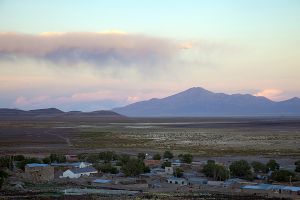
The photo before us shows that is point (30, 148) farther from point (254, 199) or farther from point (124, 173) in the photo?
point (254, 199)

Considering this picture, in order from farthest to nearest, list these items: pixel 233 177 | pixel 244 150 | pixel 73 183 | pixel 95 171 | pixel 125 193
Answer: pixel 244 150
pixel 95 171
pixel 233 177
pixel 73 183
pixel 125 193

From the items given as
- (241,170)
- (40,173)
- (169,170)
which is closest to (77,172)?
(40,173)

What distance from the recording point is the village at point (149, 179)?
1422 inches

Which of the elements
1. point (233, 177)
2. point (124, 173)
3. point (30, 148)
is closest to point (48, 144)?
point (30, 148)

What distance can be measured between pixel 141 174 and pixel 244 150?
28.2 m

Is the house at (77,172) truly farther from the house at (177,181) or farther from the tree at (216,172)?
the tree at (216,172)

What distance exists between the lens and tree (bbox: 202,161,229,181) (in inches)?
1668

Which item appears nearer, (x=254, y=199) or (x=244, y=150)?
(x=254, y=199)

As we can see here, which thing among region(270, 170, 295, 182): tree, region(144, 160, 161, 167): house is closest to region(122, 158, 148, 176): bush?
region(144, 160, 161, 167): house

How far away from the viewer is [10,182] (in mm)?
39906

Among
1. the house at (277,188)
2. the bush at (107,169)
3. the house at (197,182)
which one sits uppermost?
the bush at (107,169)

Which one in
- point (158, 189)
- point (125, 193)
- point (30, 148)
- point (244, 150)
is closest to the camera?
point (125, 193)

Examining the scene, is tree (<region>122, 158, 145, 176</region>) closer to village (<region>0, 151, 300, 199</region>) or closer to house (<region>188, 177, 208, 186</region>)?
village (<region>0, 151, 300, 199</region>)

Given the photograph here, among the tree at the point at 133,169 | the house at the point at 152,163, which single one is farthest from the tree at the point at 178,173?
the house at the point at 152,163
